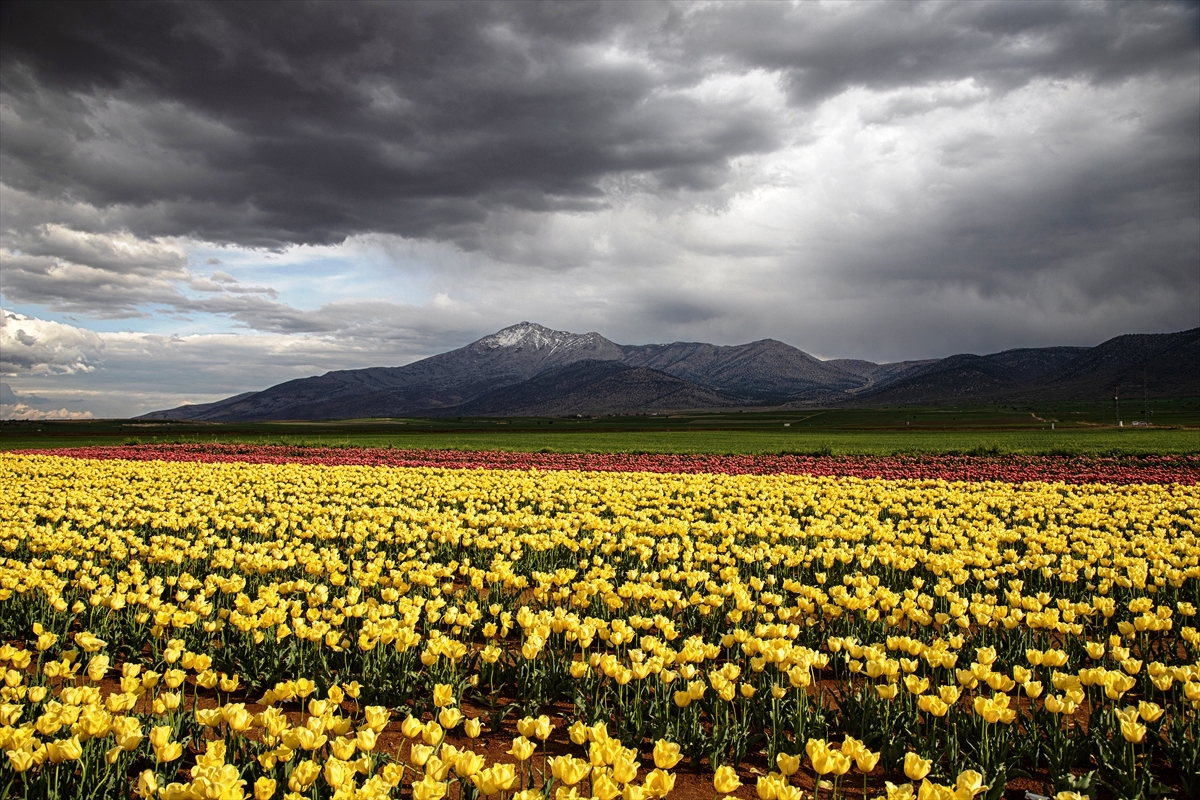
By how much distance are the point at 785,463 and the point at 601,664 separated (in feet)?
82.4

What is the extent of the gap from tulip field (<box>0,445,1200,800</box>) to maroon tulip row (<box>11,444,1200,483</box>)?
34.7ft

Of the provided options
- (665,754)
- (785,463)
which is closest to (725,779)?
(665,754)

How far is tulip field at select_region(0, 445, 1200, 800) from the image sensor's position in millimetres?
4395

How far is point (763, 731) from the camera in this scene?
605cm

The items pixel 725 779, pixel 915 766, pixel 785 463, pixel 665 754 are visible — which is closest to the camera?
pixel 725 779

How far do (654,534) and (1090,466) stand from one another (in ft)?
77.4

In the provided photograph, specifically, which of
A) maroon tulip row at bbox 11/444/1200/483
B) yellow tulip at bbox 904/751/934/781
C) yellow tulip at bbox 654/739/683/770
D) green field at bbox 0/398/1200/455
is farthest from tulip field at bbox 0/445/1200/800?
green field at bbox 0/398/1200/455

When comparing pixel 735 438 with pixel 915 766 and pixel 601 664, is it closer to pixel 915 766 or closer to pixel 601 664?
pixel 601 664

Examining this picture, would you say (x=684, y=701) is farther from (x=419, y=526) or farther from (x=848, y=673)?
(x=419, y=526)

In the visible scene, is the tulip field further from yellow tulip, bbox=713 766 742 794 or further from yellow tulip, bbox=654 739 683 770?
yellow tulip, bbox=654 739 683 770

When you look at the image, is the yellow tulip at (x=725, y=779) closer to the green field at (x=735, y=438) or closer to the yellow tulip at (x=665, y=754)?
the yellow tulip at (x=665, y=754)

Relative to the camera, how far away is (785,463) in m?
29.6

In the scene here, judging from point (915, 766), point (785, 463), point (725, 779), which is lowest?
point (785, 463)

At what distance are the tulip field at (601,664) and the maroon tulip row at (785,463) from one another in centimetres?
1057
